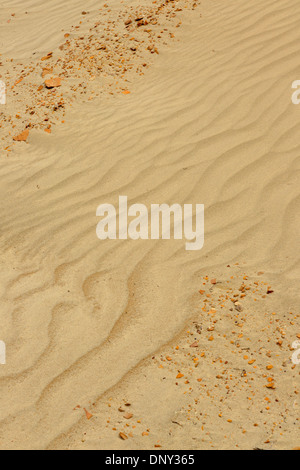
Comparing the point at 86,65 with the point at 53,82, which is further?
the point at 86,65

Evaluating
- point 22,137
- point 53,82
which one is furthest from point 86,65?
point 22,137

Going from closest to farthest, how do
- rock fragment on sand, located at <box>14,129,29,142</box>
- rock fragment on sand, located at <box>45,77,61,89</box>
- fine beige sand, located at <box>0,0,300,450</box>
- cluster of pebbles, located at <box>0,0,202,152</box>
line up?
1. fine beige sand, located at <box>0,0,300,450</box>
2. rock fragment on sand, located at <box>14,129,29,142</box>
3. cluster of pebbles, located at <box>0,0,202,152</box>
4. rock fragment on sand, located at <box>45,77,61,89</box>

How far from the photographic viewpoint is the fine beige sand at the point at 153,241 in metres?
2.46

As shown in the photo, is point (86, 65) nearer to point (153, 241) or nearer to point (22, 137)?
point (22, 137)

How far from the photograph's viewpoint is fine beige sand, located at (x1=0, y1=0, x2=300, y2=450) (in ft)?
8.08

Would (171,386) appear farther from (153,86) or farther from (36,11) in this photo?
(36,11)

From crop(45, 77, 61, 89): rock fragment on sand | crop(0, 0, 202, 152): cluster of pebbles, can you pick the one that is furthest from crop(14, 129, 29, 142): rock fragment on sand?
crop(45, 77, 61, 89): rock fragment on sand

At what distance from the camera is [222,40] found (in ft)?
18.2

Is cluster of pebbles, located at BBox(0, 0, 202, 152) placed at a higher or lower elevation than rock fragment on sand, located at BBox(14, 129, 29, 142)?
higher

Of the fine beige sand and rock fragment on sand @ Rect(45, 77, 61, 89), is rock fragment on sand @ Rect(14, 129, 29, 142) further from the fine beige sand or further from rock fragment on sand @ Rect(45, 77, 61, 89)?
rock fragment on sand @ Rect(45, 77, 61, 89)

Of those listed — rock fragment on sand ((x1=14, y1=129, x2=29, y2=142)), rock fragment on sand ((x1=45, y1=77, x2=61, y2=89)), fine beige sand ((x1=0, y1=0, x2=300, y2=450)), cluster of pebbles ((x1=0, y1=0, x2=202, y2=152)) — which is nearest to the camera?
fine beige sand ((x1=0, y1=0, x2=300, y2=450))

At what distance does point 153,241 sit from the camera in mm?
3555

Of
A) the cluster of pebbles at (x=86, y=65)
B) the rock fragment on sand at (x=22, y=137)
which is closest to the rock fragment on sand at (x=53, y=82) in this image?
the cluster of pebbles at (x=86, y=65)

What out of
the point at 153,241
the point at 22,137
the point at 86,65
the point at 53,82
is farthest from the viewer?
the point at 86,65
